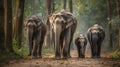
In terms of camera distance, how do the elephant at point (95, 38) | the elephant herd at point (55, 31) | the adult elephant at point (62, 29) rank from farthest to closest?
1. the elephant at point (95, 38)
2. the elephant herd at point (55, 31)
3. the adult elephant at point (62, 29)

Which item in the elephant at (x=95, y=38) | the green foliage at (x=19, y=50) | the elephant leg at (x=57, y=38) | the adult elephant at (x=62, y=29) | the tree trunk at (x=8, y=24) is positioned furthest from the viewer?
the green foliage at (x=19, y=50)

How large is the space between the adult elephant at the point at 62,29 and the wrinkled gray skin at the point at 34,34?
840mm

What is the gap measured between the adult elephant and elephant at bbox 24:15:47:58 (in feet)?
2.76

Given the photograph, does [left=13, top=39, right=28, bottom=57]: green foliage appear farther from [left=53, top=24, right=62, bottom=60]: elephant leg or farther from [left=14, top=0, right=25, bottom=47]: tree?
[left=53, top=24, right=62, bottom=60]: elephant leg

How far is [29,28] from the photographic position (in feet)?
48.8

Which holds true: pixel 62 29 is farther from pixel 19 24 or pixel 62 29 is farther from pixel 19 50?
pixel 19 24

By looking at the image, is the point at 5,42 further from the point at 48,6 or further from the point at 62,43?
the point at 48,6

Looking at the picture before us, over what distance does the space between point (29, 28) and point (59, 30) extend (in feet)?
6.27

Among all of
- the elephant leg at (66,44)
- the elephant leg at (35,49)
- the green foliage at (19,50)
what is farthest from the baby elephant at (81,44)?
the elephant leg at (35,49)

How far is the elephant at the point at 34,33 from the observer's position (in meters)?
14.9

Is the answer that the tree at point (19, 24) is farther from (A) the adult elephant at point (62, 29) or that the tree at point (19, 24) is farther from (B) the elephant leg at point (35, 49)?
(A) the adult elephant at point (62, 29)

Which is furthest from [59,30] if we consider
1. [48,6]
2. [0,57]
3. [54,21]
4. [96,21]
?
[96,21]

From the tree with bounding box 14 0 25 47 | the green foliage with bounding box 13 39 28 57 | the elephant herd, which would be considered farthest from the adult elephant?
the tree with bounding box 14 0 25 47

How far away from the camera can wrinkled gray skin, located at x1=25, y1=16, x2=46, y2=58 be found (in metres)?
14.9
